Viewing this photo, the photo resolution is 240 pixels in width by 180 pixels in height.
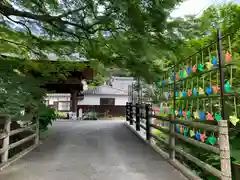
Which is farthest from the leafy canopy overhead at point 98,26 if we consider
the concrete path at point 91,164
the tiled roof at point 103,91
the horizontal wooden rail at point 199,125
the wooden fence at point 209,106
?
the tiled roof at point 103,91

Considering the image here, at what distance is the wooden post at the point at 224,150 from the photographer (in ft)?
7.23

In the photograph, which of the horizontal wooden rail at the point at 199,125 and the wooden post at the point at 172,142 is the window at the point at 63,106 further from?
the wooden post at the point at 172,142

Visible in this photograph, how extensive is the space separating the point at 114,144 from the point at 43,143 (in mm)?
1775

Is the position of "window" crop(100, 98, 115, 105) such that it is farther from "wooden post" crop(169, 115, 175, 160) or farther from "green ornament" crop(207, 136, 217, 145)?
"green ornament" crop(207, 136, 217, 145)

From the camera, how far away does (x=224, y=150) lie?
7.36 ft

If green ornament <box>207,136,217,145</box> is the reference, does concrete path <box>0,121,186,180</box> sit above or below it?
below

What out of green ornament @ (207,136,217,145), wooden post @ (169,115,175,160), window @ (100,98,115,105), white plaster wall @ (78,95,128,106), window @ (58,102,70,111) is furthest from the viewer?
window @ (58,102,70,111)

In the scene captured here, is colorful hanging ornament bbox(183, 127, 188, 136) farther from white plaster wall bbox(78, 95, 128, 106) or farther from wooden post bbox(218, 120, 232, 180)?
white plaster wall bbox(78, 95, 128, 106)

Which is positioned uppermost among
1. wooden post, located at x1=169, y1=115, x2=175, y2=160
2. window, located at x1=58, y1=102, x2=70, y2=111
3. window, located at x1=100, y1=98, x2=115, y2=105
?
window, located at x1=100, y1=98, x2=115, y2=105

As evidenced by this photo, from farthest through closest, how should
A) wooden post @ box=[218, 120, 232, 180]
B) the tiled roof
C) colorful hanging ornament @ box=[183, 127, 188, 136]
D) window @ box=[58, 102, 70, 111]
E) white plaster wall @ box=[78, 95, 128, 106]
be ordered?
window @ box=[58, 102, 70, 111] < the tiled roof < white plaster wall @ box=[78, 95, 128, 106] < colorful hanging ornament @ box=[183, 127, 188, 136] < wooden post @ box=[218, 120, 232, 180]

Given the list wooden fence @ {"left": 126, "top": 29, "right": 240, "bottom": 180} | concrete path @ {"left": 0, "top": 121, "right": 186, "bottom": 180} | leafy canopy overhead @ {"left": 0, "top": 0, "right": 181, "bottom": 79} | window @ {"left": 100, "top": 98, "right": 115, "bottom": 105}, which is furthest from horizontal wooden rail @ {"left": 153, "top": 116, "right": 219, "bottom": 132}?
window @ {"left": 100, "top": 98, "right": 115, "bottom": 105}

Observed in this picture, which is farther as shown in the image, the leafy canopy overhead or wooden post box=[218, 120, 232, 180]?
the leafy canopy overhead

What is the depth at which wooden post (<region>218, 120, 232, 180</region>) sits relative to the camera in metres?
2.20

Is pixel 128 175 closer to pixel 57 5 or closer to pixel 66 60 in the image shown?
pixel 57 5
